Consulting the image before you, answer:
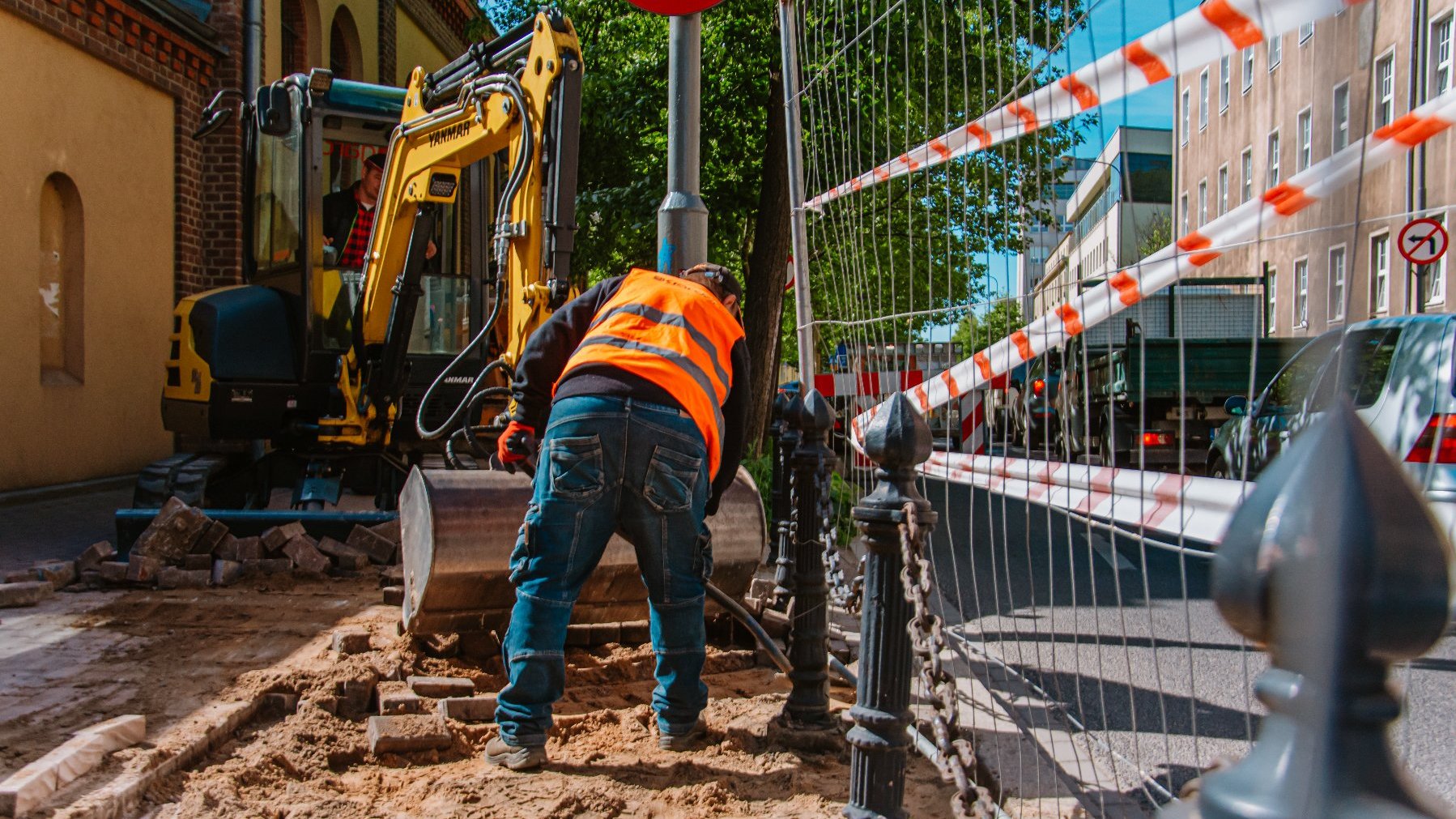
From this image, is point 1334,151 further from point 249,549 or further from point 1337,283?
point 249,549

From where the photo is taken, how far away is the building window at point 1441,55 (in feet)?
5.02

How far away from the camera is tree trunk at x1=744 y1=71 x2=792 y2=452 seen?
11.7 meters

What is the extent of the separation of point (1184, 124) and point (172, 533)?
6.99 meters

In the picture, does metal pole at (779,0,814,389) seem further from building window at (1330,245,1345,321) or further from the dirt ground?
building window at (1330,245,1345,321)

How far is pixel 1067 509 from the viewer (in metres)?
2.61

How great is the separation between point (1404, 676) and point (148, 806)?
125 inches

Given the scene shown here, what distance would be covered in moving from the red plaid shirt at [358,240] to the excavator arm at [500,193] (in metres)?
1.02

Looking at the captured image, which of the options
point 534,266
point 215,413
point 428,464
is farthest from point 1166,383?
point 428,464

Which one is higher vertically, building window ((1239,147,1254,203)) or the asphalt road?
building window ((1239,147,1254,203))

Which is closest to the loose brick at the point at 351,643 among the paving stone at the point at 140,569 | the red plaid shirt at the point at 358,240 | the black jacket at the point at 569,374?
the black jacket at the point at 569,374

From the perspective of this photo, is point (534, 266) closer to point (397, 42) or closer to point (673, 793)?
point (673, 793)

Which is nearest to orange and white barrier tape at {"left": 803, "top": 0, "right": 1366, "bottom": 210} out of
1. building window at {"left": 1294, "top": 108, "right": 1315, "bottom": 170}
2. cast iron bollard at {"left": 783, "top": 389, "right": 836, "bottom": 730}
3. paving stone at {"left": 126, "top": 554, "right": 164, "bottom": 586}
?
building window at {"left": 1294, "top": 108, "right": 1315, "bottom": 170}

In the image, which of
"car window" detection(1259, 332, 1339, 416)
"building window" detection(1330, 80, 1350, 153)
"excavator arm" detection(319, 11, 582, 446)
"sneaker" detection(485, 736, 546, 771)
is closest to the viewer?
"car window" detection(1259, 332, 1339, 416)

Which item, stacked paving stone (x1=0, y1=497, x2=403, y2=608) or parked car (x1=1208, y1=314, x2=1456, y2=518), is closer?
parked car (x1=1208, y1=314, x2=1456, y2=518)
